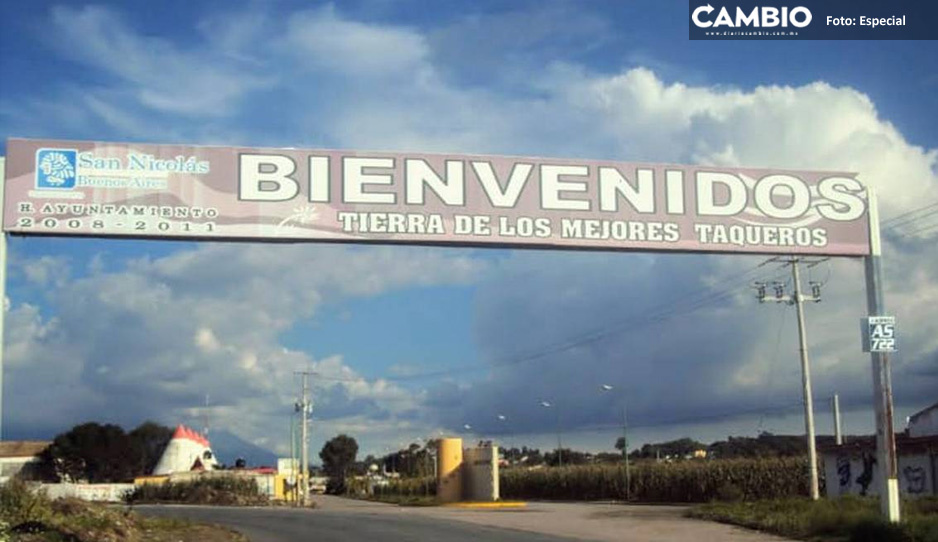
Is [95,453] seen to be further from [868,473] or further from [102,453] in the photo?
[868,473]

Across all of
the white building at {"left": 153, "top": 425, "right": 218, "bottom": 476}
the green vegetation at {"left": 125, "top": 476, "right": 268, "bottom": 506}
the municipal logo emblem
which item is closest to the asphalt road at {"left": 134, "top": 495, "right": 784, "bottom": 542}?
the municipal logo emblem

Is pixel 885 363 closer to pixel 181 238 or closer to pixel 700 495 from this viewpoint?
pixel 181 238

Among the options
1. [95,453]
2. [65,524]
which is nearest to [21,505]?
[65,524]

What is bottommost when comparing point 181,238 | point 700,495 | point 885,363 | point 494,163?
point 700,495

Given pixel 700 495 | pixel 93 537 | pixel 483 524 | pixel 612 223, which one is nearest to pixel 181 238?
pixel 93 537

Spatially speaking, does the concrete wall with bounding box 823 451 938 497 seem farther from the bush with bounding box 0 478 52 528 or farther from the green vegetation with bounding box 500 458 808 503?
the bush with bounding box 0 478 52 528

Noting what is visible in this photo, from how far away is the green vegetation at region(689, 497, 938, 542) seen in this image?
19.1m

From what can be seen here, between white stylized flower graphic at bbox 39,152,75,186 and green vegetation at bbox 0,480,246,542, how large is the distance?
5128 mm

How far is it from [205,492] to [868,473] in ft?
136

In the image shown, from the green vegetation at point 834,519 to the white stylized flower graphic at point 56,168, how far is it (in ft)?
49.8

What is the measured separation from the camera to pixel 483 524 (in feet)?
105

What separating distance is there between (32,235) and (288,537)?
39.2 ft

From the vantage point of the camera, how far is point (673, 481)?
6412 centimetres

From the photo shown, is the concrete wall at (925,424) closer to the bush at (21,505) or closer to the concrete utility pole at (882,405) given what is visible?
the concrete utility pole at (882,405)
